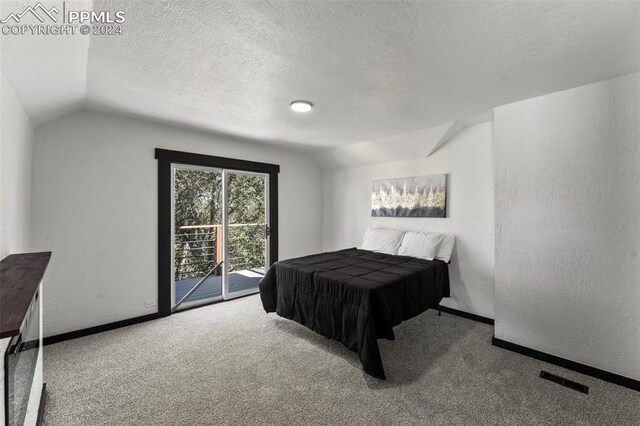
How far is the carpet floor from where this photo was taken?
68.1 inches

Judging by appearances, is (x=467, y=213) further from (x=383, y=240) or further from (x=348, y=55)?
(x=348, y=55)

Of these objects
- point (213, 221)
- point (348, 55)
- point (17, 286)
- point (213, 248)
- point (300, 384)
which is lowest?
point (300, 384)

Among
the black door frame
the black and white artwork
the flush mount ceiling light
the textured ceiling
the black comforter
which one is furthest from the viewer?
the black and white artwork

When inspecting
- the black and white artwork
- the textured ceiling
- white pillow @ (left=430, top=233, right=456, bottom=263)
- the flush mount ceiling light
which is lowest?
white pillow @ (left=430, top=233, right=456, bottom=263)

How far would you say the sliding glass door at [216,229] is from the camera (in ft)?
12.6

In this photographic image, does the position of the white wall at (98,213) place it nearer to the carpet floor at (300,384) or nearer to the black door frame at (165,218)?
the black door frame at (165,218)

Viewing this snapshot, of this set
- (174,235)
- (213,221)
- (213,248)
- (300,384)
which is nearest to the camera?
(300,384)

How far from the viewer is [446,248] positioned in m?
3.43


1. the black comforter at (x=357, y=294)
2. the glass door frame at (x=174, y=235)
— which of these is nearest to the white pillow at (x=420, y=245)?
the black comforter at (x=357, y=294)

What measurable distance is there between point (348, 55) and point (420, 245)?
2527 millimetres

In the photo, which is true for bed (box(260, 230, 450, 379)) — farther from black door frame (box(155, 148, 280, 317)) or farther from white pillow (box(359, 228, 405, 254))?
black door frame (box(155, 148, 280, 317))

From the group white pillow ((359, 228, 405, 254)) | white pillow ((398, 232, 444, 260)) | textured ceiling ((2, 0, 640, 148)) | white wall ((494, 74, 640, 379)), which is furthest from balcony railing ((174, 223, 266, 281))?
white wall ((494, 74, 640, 379))

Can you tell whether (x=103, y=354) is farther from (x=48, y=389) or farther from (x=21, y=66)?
(x=21, y=66)

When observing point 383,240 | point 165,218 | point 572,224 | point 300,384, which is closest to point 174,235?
point 165,218
